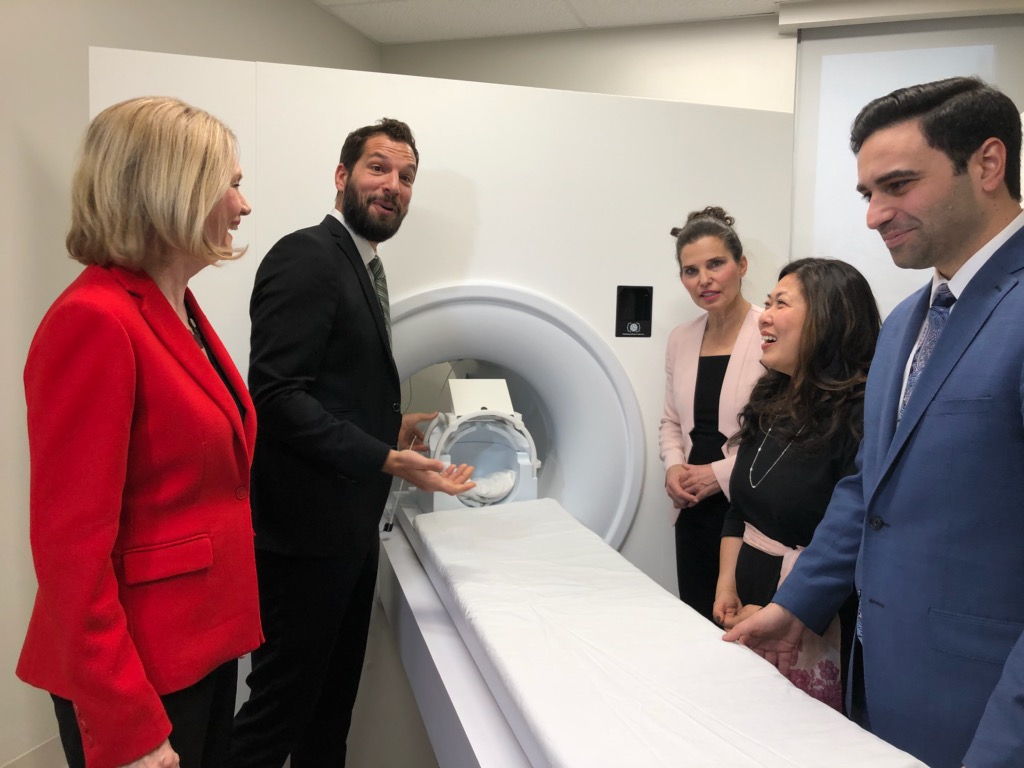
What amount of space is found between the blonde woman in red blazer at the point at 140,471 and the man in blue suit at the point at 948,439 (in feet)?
2.91

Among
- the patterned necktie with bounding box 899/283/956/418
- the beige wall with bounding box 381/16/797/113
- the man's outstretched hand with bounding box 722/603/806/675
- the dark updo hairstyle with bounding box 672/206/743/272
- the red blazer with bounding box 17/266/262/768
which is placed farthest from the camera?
the beige wall with bounding box 381/16/797/113

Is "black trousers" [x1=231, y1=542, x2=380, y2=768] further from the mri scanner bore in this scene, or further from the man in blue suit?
the man in blue suit

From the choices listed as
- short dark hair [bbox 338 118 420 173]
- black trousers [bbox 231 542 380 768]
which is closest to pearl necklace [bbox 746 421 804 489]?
black trousers [bbox 231 542 380 768]

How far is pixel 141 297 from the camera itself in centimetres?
93

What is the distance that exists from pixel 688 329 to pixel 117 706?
62.9 inches

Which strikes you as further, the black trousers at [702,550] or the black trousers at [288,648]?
the black trousers at [702,550]

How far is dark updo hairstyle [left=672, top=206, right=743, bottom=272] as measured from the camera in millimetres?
1963

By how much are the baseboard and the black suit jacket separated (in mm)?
1113

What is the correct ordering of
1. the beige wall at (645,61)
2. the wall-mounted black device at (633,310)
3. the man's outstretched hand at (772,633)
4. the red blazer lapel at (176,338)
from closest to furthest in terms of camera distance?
1. the red blazer lapel at (176,338)
2. the man's outstretched hand at (772,633)
3. the wall-mounted black device at (633,310)
4. the beige wall at (645,61)

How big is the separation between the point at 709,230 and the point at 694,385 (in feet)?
1.34

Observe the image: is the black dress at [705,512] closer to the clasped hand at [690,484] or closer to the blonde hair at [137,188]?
the clasped hand at [690,484]

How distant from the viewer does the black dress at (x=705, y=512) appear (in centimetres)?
193

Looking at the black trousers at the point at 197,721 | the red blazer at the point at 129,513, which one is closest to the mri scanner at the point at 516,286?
the black trousers at the point at 197,721

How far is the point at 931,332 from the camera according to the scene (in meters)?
1.07
